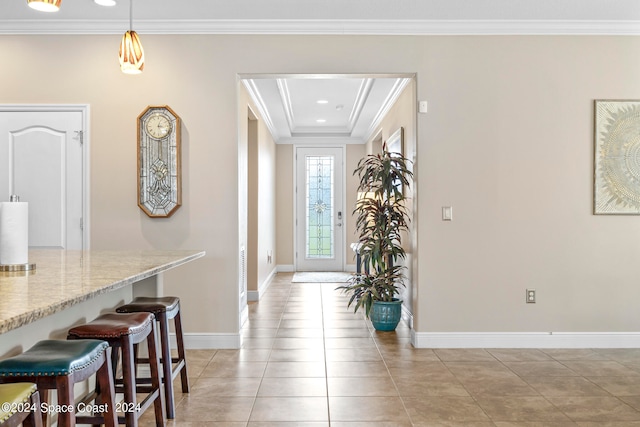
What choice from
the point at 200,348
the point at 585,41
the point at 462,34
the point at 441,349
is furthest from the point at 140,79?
the point at 585,41

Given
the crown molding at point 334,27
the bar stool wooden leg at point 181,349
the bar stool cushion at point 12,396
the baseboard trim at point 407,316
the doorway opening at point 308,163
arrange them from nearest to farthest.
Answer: the bar stool cushion at point 12,396, the bar stool wooden leg at point 181,349, the crown molding at point 334,27, the baseboard trim at point 407,316, the doorway opening at point 308,163

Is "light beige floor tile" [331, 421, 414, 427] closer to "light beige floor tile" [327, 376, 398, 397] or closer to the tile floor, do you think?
the tile floor

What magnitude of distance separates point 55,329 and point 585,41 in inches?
169

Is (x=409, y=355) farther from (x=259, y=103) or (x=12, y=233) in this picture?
(x=259, y=103)

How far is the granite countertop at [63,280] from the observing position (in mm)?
1234

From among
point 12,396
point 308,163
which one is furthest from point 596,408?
point 308,163

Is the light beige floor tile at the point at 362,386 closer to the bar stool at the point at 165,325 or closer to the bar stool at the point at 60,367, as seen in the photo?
the bar stool at the point at 165,325

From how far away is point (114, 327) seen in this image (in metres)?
2.03

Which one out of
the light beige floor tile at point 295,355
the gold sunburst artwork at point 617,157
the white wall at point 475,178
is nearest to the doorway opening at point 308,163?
the white wall at point 475,178

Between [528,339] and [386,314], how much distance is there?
122cm

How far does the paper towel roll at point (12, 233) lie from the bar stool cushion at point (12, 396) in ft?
2.91

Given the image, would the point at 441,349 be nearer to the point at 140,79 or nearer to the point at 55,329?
the point at 55,329

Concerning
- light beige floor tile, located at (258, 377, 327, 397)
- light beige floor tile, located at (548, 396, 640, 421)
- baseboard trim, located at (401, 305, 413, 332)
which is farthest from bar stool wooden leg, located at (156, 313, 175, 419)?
baseboard trim, located at (401, 305, 413, 332)

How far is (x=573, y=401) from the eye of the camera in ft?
9.30
